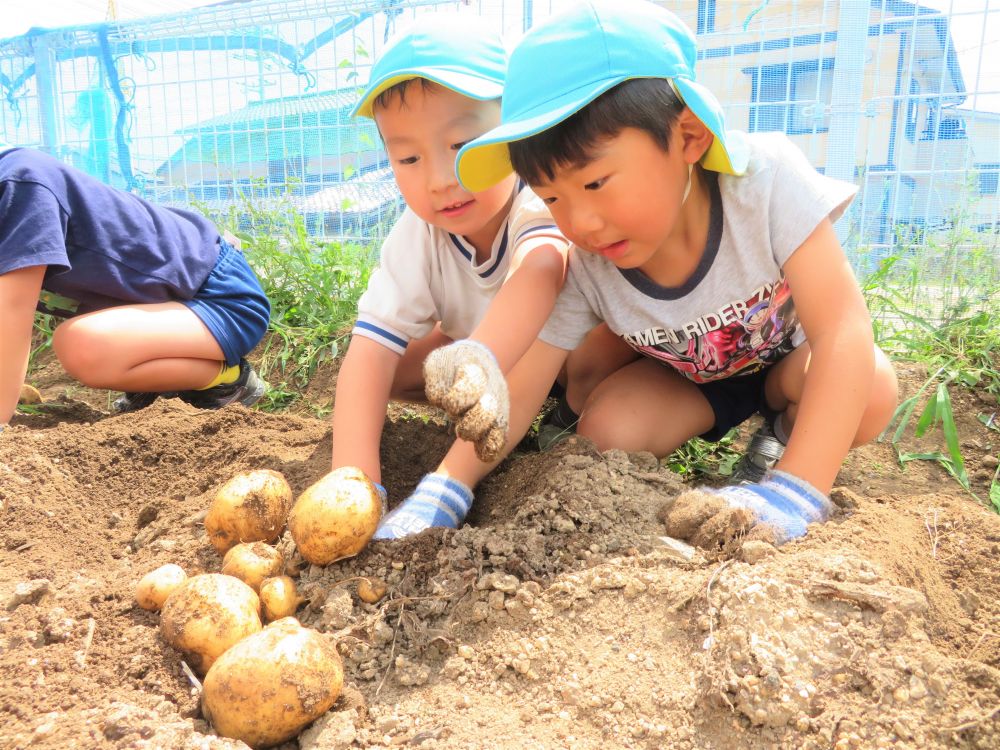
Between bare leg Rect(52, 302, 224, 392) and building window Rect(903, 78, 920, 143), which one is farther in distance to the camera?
building window Rect(903, 78, 920, 143)

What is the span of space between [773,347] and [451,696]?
4.51ft

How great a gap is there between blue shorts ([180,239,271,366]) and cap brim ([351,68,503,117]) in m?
1.46

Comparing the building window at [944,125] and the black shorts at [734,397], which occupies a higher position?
the building window at [944,125]

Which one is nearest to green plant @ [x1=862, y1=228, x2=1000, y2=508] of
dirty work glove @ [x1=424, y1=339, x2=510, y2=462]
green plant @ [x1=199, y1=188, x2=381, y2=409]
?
dirty work glove @ [x1=424, y1=339, x2=510, y2=462]

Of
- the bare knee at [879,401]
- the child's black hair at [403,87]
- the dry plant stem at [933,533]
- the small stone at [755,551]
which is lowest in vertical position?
the dry plant stem at [933,533]

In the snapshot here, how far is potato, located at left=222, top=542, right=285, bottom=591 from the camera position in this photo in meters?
1.53

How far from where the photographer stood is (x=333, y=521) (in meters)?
1.52

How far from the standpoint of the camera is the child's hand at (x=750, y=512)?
1429 millimetres

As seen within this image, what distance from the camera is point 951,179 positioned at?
3531mm

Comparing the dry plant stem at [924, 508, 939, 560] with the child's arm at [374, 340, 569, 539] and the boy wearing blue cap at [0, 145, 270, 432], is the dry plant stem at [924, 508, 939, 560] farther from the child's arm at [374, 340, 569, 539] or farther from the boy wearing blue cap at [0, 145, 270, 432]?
the boy wearing blue cap at [0, 145, 270, 432]

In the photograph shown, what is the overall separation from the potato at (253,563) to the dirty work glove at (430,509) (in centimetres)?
22

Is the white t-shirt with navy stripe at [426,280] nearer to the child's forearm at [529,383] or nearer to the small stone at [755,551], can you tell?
the child's forearm at [529,383]

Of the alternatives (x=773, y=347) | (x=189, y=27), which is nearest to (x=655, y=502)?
(x=773, y=347)

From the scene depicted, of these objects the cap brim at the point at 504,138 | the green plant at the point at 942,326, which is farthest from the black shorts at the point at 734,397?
the cap brim at the point at 504,138
